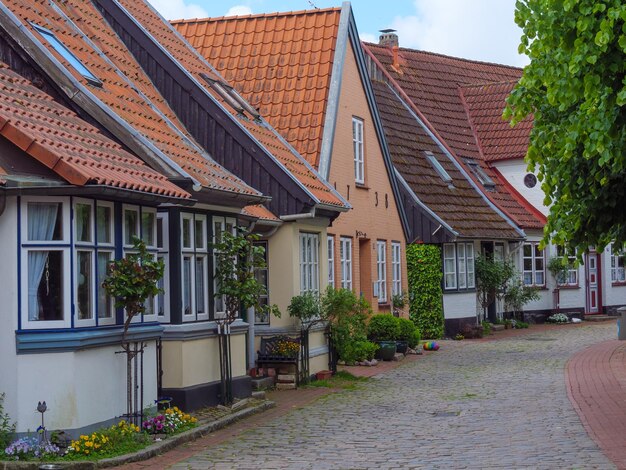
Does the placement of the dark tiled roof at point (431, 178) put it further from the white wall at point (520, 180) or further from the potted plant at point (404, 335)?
the potted plant at point (404, 335)

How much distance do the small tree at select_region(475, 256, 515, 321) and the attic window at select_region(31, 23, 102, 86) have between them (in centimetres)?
1976

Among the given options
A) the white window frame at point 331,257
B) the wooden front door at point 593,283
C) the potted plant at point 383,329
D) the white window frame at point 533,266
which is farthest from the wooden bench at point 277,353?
the wooden front door at point 593,283

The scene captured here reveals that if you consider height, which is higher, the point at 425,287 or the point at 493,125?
the point at 493,125

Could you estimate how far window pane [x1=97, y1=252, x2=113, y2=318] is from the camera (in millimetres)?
12703

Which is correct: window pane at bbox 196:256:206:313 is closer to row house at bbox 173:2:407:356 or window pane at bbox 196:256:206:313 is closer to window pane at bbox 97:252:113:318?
window pane at bbox 97:252:113:318

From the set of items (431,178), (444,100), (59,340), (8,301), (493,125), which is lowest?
(59,340)

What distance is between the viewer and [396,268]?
1115 inches

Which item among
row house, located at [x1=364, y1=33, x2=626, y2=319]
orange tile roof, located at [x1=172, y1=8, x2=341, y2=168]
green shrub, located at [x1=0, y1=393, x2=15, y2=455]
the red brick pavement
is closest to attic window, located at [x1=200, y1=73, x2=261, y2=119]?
orange tile roof, located at [x1=172, y1=8, x2=341, y2=168]

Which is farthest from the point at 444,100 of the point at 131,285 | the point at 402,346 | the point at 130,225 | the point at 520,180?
the point at 131,285

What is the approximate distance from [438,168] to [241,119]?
48.3ft

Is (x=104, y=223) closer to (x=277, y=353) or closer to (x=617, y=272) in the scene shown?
(x=277, y=353)

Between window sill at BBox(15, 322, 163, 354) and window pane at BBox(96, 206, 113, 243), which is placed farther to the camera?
window pane at BBox(96, 206, 113, 243)

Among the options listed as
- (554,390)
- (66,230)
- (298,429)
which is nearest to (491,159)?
(554,390)

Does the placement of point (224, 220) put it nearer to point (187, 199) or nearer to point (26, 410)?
point (187, 199)
